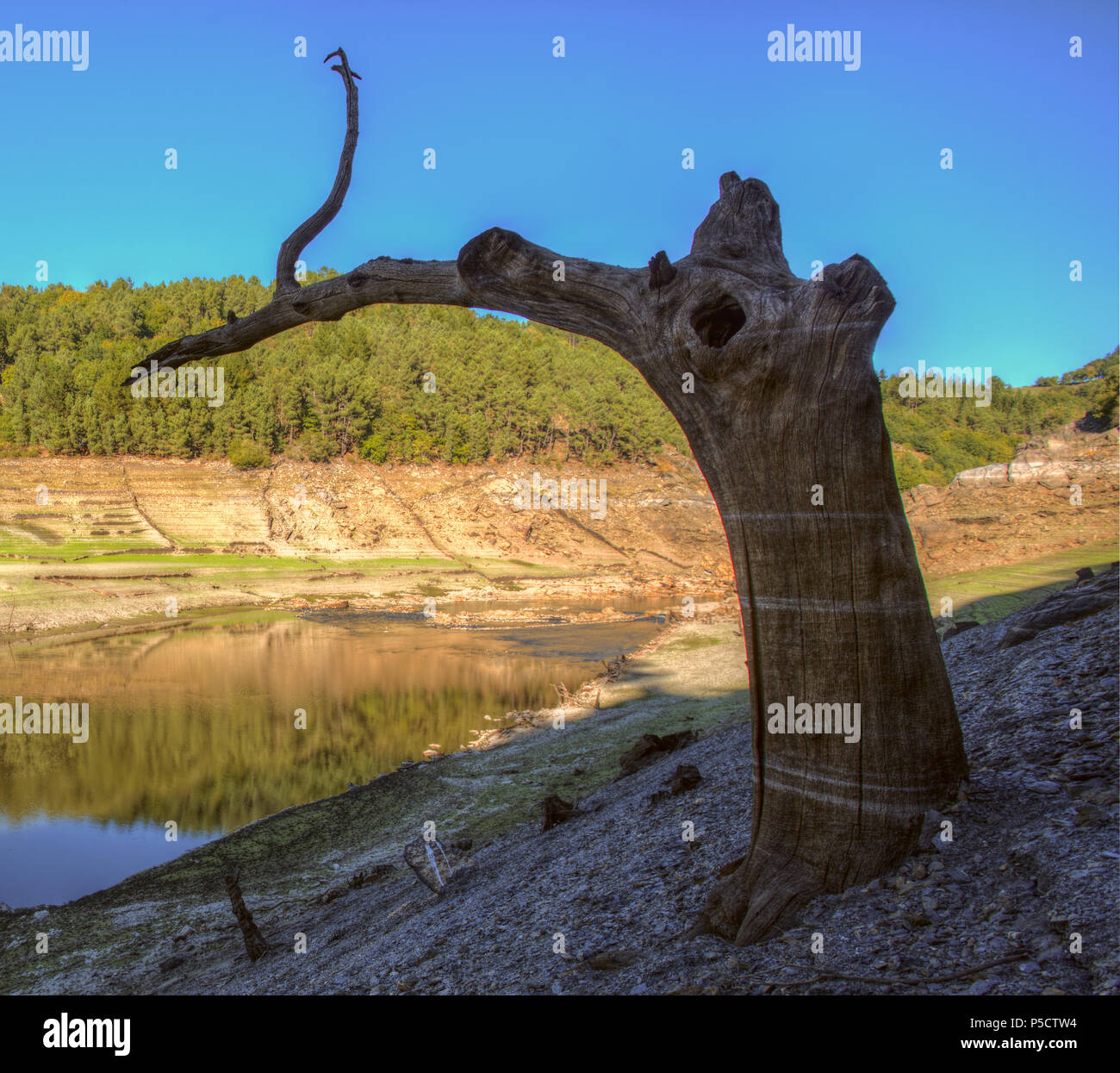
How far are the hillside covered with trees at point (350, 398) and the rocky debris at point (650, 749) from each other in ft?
178

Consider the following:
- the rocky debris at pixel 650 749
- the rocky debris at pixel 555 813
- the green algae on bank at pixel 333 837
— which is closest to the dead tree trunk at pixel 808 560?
the rocky debris at pixel 555 813

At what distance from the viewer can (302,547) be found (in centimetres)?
5506

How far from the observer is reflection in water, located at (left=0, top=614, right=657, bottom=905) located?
1487 cm

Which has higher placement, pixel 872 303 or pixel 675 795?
pixel 872 303

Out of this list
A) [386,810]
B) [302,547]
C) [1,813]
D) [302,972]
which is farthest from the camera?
[302,547]

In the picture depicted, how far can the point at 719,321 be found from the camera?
5.05 m

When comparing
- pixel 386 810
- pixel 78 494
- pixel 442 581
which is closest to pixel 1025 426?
pixel 442 581

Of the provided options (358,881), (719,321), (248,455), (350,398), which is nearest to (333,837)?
(358,881)

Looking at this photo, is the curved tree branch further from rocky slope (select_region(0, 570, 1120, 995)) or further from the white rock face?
the white rock face

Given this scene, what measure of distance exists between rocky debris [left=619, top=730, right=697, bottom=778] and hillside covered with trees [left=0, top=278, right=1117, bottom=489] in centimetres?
5416

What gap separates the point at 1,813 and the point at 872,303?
17496mm

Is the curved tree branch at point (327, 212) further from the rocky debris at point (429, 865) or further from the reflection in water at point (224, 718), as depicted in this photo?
the reflection in water at point (224, 718)

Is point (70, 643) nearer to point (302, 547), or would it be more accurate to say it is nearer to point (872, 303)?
point (302, 547)
